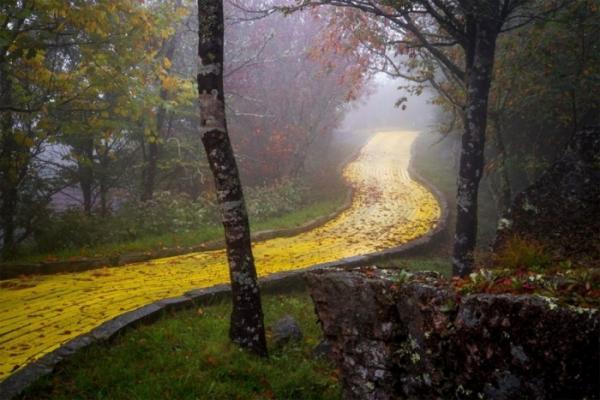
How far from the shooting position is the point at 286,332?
21.7ft

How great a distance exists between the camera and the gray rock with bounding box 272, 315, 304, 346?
6.52m

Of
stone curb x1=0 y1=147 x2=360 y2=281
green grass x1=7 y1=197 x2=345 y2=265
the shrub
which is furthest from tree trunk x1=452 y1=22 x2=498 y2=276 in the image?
green grass x1=7 y1=197 x2=345 y2=265

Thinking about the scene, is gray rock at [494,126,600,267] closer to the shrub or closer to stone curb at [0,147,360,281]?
the shrub

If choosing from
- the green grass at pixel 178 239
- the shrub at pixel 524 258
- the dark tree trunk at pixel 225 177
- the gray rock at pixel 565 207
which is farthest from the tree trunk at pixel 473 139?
the green grass at pixel 178 239

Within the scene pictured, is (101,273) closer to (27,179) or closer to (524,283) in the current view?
(27,179)

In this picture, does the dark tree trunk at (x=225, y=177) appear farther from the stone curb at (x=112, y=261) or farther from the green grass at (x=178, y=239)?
the green grass at (x=178, y=239)

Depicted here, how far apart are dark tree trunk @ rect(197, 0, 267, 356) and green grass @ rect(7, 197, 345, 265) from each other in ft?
17.5

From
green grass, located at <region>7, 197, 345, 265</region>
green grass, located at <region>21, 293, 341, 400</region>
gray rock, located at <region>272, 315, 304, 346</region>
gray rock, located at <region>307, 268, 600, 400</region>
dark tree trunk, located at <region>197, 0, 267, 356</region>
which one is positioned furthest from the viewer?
green grass, located at <region>7, 197, 345, 265</region>

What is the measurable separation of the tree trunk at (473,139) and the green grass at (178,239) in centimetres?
604

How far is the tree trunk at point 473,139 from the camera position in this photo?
8.71 meters

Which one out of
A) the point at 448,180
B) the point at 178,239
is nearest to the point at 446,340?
the point at 178,239

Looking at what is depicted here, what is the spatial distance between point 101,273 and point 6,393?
4.53 meters

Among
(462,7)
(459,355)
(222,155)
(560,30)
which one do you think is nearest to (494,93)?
(560,30)

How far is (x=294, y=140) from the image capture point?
21.1 meters
